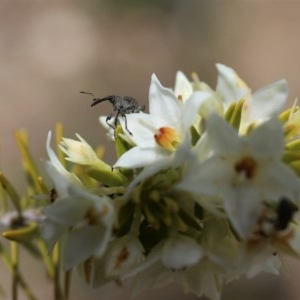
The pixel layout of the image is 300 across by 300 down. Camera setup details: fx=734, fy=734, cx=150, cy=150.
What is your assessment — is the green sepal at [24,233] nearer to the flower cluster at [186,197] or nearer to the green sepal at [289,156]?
the flower cluster at [186,197]

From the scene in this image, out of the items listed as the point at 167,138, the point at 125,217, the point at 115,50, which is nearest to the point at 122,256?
the point at 125,217

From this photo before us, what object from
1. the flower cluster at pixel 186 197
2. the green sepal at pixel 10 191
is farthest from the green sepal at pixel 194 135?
the green sepal at pixel 10 191

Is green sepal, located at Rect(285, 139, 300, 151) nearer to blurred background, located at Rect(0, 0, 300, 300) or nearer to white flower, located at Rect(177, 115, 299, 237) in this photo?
white flower, located at Rect(177, 115, 299, 237)

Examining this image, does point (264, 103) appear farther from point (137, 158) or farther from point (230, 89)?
point (137, 158)

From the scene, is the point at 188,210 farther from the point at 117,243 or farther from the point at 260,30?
the point at 260,30

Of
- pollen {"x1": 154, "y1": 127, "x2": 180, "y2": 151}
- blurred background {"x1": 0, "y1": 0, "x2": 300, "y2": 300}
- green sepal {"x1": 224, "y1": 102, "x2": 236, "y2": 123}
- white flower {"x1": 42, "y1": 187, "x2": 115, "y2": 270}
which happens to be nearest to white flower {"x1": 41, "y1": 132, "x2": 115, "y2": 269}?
white flower {"x1": 42, "y1": 187, "x2": 115, "y2": 270}

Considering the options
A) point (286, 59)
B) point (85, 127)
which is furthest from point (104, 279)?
point (286, 59)
